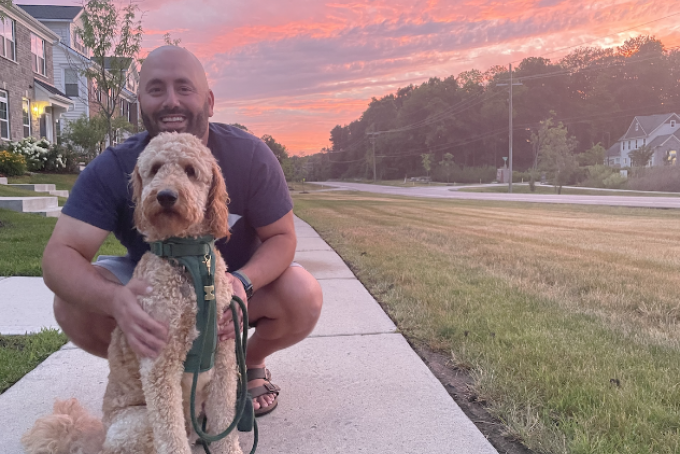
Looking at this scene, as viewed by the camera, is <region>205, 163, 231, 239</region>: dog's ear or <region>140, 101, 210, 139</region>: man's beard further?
<region>140, 101, 210, 139</region>: man's beard

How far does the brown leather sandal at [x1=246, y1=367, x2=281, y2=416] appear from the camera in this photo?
2499 millimetres

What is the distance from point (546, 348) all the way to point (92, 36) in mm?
15351

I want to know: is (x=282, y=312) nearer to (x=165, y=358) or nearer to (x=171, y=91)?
(x=165, y=358)

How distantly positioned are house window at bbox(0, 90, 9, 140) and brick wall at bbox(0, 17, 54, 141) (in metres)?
0.16

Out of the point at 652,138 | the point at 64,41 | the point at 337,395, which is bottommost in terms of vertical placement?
the point at 337,395

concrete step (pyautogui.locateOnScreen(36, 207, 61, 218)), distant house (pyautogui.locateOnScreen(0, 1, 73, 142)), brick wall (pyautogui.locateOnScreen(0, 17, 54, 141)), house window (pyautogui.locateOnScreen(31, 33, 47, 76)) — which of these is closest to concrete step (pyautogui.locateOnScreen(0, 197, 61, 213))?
concrete step (pyautogui.locateOnScreen(36, 207, 61, 218))

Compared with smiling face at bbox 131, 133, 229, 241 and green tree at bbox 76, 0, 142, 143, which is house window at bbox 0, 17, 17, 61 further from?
smiling face at bbox 131, 133, 229, 241

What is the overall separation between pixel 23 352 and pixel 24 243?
4.50m

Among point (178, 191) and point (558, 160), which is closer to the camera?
point (178, 191)

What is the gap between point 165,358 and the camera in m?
1.71

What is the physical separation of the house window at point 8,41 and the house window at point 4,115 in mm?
1529

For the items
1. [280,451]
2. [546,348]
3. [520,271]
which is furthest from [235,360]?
[520,271]

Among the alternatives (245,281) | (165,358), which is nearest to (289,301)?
(245,281)

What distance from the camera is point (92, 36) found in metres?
14.1
